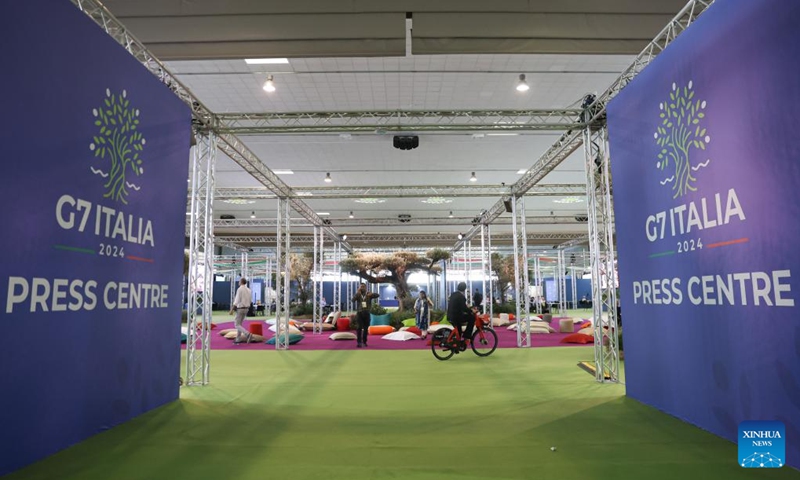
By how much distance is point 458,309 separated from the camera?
806cm

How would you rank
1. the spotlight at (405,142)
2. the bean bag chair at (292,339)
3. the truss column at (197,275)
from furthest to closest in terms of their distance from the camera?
the bean bag chair at (292,339) < the spotlight at (405,142) < the truss column at (197,275)

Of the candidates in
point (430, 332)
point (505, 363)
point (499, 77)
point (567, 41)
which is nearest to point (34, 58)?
point (567, 41)

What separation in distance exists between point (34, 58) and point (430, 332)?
1037 cm

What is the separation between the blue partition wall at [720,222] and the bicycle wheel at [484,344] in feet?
12.7

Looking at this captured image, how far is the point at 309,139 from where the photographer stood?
35.0ft

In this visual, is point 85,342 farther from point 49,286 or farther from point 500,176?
point 500,176

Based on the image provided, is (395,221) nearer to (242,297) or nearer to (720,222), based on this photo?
(242,297)

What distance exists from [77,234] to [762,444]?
5295 mm

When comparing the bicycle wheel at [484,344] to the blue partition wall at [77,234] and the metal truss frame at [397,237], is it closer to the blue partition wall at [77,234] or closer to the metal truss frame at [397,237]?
the blue partition wall at [77,234]

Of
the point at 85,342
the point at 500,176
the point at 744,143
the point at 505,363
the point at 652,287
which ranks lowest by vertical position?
the point at 505,363

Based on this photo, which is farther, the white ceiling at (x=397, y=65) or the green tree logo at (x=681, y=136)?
the white ceiling at (x=397, y=65)

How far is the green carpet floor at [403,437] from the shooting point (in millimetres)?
2965

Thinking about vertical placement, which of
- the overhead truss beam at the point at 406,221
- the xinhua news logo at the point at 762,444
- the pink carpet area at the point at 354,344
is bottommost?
the pink carpet area at the point at 354,344

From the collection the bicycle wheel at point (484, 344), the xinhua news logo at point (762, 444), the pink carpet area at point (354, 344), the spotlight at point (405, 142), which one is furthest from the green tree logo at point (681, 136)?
the pink carpet area at point (354, 344)
